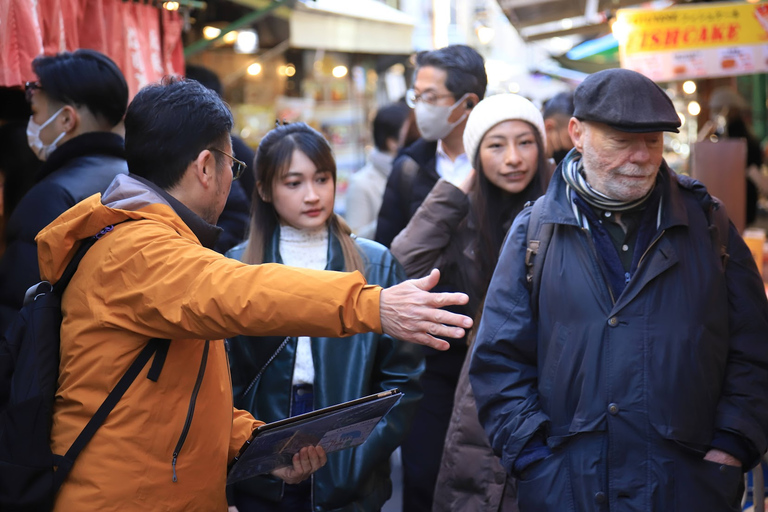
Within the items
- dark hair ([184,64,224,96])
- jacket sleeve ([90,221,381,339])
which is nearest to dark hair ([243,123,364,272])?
jacket sleeve ([90,221,381,339])

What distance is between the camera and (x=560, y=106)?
5.63m

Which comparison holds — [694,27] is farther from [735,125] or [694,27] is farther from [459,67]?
Answer: [735,125]

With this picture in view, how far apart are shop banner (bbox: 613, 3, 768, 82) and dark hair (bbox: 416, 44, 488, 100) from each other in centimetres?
231

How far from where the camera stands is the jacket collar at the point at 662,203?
2.85m

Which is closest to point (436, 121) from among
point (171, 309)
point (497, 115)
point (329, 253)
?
point (497, 115)

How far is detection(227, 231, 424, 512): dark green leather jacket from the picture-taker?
3.38 meters

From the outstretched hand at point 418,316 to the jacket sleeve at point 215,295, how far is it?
1.5 inches

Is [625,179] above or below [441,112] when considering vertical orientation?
below

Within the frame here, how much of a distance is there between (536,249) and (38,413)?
1.67 meters

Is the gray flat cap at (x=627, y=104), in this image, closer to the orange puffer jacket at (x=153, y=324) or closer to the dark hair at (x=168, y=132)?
the orange puffer jacket at (x=153, y=324)

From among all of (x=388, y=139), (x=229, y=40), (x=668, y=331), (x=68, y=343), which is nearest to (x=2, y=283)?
(x=68, y=343)

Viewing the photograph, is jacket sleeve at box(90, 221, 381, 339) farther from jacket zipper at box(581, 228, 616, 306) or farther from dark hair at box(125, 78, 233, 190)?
jacket zipper at box(581, 228, 616, 306)

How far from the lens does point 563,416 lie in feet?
9.39

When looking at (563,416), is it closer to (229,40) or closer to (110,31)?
(110,31)
